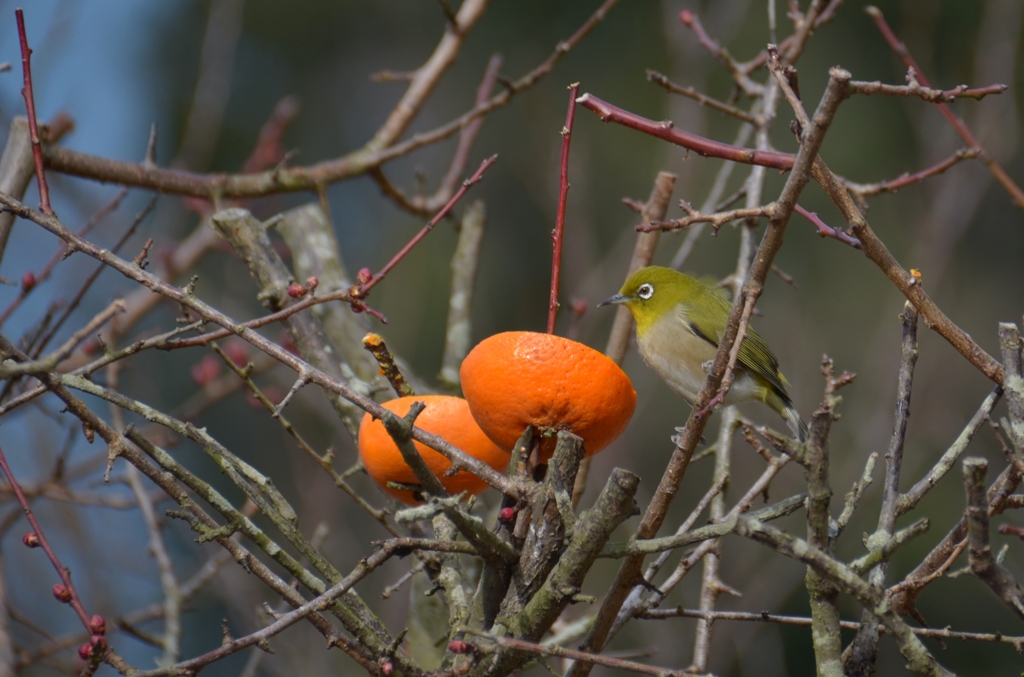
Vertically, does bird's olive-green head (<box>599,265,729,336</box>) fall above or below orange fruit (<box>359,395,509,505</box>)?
above

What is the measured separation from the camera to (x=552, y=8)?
37.2ft

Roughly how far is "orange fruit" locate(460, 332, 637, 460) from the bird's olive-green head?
1.53m

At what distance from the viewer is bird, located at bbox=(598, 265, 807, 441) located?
3.27 meters

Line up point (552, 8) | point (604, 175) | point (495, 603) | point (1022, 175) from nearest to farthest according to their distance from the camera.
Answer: point (495, 603) → point (1022, 175) → point (604, 175) → point (552, 8)

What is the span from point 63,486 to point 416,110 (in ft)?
6.33

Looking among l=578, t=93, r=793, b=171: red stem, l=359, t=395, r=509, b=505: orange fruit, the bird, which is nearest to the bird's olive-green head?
the bird

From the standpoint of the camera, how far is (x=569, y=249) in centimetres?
662

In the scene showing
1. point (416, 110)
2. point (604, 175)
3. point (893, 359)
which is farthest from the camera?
point (604, 175)

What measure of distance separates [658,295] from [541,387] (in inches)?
73.1

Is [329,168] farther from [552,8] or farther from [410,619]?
[552,8]

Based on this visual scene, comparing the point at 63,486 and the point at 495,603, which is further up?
the point at 63,486

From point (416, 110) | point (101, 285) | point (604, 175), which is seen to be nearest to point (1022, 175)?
point (604, 175)

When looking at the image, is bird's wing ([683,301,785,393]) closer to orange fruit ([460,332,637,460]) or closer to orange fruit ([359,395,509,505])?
orange fruit ([359,395,509,505])

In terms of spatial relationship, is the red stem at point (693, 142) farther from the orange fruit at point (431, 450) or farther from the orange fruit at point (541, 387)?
the orange fruit at point (431, 450)
